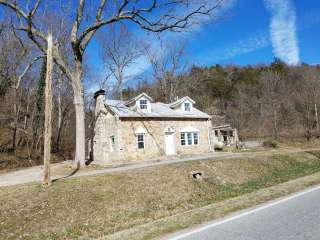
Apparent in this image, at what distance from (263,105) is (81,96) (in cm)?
4962

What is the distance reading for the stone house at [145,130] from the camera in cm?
2434

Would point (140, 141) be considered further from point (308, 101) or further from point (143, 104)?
point (308, 101)

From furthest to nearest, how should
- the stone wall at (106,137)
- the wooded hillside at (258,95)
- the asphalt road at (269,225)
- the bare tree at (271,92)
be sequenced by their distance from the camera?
the bare tree at (271,92) < the wooded hillside at (258,95) < the stone wall at (106,137) < the asphalt road at (269,225)

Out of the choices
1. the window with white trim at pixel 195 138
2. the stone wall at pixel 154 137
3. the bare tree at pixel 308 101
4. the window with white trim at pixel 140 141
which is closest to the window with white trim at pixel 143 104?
the stone wall at pixel 154 137

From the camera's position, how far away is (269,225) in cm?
634

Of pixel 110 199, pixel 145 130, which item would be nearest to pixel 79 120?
pixel 145 130

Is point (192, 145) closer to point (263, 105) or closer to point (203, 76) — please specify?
point (203, 76)

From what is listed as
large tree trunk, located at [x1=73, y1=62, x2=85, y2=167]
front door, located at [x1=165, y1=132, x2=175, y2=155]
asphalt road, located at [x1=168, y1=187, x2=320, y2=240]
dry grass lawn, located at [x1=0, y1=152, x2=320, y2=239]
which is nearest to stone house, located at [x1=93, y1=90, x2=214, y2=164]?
front door, located at [x1=165, y1=132, x2=175, y2=155]

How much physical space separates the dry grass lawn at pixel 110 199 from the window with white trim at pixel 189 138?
10.2 metres

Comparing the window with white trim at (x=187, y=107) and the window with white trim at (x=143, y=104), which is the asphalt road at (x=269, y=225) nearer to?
the window with white trim at (x=143, y=104)

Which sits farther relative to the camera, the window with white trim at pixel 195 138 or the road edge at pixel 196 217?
the window with white trim at pixel 195 138

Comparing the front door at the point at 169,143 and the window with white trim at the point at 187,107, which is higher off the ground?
the window with white trim at the point at 187,107

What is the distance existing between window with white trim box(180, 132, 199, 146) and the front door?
3.66ft

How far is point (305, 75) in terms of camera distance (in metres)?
65.4
